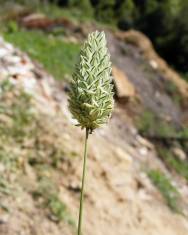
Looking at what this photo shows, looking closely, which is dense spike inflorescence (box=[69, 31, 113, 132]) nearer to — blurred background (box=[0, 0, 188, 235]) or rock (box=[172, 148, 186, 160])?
blurred background (box=[0, 0, 188, 235])

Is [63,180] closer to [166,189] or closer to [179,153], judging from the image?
[166,189]

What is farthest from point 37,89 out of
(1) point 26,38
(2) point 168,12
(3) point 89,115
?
(2) point 168,12

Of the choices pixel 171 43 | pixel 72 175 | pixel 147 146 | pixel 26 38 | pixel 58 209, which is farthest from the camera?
pixel 171 43

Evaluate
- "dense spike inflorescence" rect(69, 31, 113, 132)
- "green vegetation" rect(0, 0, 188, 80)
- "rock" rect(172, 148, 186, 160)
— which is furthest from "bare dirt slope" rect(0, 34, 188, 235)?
"green vegetation" rect(0, 0, 188, 80)

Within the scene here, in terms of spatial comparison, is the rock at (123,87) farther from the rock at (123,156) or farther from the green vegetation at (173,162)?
the rock at (123,156)

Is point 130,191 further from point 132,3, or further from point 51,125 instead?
point 132,3

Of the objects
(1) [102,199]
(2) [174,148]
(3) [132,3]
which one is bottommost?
(3) [132,3]

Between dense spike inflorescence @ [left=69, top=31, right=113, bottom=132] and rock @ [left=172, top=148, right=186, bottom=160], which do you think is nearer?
dense spike inflorescence @ [left=69, top=31, right=113, bottom=132]
